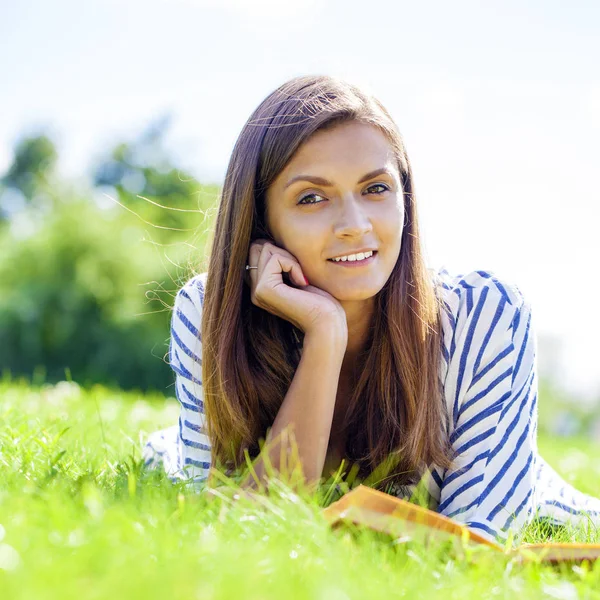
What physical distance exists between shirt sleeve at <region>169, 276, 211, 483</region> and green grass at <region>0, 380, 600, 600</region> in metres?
0.76

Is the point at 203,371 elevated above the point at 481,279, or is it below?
below

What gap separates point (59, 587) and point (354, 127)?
7.39 ft

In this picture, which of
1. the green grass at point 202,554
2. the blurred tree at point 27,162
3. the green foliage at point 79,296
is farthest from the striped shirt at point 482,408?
the blurred tree at point 27,162

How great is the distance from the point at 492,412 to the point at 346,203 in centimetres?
102

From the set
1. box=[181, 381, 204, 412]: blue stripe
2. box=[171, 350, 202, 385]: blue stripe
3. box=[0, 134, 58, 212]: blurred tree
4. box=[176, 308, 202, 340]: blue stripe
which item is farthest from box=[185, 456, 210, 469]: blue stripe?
box=[0, 134, 58, 212]: blurred tree

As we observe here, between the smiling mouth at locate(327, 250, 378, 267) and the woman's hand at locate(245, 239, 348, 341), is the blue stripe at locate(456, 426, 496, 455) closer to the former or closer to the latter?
the woman's hand at locate(245, 239, 348, 341)

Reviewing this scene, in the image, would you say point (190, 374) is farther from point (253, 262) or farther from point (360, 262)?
point (360, 262)

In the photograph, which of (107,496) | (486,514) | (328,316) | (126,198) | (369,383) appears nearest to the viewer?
(107,496)

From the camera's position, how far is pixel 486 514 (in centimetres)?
275

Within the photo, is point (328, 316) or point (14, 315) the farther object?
point (14, 315)

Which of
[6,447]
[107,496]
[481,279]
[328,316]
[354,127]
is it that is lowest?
[6,447]

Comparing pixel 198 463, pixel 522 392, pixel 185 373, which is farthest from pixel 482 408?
pixel 185 373

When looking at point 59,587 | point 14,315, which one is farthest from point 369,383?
point 14,315

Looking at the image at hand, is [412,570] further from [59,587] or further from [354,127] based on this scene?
[354,127]
